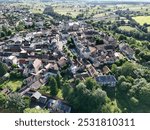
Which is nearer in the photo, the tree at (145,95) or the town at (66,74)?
the town at (66,74)

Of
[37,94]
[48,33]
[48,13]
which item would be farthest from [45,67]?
[48,13]

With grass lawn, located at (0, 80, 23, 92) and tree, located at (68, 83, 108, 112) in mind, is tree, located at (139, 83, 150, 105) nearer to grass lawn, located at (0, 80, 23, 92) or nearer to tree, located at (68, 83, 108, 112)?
tree, located at (68, 83, 108, 112)

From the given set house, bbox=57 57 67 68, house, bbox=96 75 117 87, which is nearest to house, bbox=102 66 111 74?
house, bbox=96 75 117 87

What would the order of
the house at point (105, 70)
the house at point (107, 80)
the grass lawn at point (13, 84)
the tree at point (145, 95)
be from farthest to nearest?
1. the house at point (105, 70)
2. the grass lawn at point (13, 84)
3. the house at point (107, 80)
4. the tree at point (145, 95)

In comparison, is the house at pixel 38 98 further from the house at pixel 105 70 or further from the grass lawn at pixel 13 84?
the house at pixel 105 70

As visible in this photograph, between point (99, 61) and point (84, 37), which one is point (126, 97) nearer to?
point (99, 61)

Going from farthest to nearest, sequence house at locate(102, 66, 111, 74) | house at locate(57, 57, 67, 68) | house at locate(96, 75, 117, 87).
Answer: house at locate(57, 57, 67, 68) → house at locate(102, 66, 111, 74) → house at locate(96, 75, 117, 87)

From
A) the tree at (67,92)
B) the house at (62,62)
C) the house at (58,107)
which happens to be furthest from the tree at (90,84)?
the house at (62,62)
